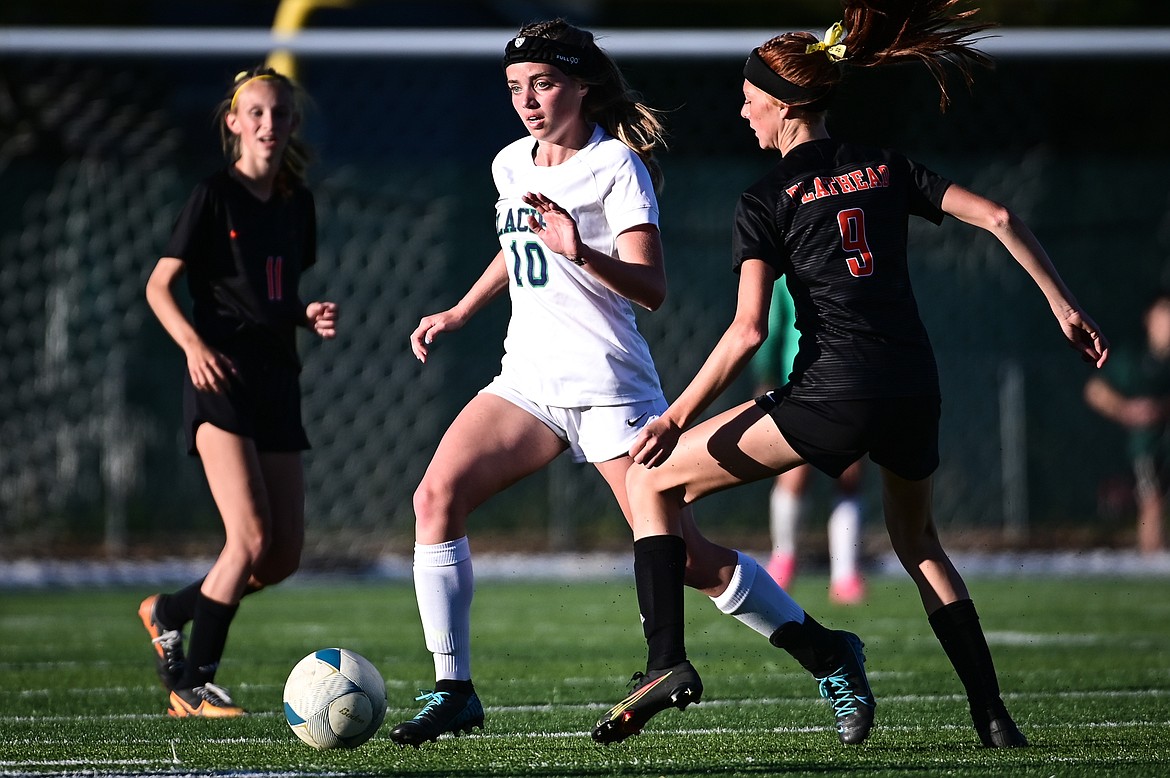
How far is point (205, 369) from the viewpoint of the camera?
198 inches

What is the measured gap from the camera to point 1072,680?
5676 millimetres

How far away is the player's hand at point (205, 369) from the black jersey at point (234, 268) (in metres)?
0.23

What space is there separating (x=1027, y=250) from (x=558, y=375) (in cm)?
129

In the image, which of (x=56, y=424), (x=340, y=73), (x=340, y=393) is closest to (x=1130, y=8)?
(x=340, y=73)

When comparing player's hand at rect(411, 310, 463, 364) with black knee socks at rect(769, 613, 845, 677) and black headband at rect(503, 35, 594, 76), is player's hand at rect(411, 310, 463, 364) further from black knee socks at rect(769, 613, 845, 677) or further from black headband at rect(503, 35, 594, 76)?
black knee socks at rect(769, 613, 845, 677)

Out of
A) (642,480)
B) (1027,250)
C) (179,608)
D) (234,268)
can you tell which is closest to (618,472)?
(642,480)

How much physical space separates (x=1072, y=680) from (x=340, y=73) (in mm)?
10992

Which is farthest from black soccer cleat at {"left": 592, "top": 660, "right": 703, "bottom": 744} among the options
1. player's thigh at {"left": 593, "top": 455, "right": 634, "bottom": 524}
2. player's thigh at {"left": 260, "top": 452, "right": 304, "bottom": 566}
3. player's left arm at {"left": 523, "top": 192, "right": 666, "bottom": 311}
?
player's thigh at {"left": 260, "top": 452, "right": 304, "bottom": 566}

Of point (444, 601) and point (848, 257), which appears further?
point (444, 601)

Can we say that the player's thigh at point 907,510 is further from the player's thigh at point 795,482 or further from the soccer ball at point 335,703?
the player's thigh at point 795,482

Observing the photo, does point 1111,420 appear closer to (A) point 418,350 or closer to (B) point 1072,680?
(B) point 1072,680

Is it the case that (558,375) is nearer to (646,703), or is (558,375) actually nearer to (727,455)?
(727,455)

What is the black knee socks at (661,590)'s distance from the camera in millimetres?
4098

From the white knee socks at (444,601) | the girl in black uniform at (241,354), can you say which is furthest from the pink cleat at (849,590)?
the white knee socks at (444,601)
